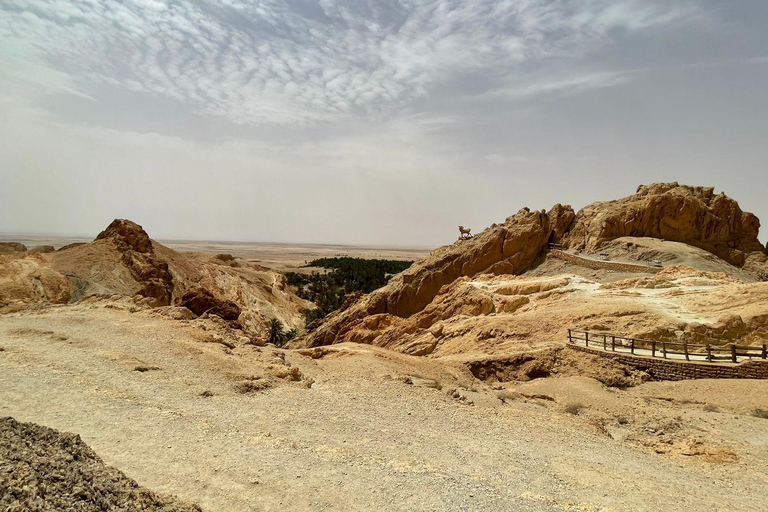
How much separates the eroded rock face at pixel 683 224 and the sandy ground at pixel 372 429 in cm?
2487

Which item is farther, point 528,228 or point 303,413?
point 528,228

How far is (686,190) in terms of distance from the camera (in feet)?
126

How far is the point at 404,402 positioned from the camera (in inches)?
471

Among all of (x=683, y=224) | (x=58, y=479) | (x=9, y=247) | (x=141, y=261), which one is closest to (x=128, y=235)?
(x=141, y=261)

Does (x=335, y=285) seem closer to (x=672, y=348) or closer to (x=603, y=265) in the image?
(x=603, y=265)

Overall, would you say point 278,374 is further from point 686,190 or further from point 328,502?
point 686,190

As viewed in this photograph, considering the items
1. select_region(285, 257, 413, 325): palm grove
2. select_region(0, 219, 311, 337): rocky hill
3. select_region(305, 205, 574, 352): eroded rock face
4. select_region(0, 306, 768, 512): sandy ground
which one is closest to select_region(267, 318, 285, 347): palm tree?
select_region(0, 219, 311, 337): rocky hill

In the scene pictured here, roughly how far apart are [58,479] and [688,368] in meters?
17.9

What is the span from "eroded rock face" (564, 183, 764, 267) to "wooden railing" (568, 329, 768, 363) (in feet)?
66.6

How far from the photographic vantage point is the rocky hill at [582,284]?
63.0ft

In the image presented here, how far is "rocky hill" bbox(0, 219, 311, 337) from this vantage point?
23531mm

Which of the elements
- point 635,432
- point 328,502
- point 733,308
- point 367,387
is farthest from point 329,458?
point 733,308

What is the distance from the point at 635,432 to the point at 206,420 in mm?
10514

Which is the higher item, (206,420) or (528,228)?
→ (528,228)
